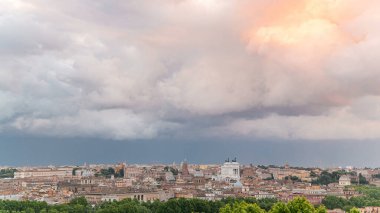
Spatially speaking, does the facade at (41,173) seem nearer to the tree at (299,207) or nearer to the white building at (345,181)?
the white building at (345,181)

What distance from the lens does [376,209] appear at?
65812mm

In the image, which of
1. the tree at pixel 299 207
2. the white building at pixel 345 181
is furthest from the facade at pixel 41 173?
the tree at pixel 299 207

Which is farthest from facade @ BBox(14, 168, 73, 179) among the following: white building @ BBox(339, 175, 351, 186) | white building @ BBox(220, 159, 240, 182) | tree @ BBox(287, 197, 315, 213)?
tree @ BBox(287, 197, 315, 213)

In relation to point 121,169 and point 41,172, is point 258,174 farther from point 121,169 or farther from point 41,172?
point 41,172

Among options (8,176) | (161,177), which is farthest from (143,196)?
(8,176)

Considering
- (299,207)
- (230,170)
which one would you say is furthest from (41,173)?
(299,207)

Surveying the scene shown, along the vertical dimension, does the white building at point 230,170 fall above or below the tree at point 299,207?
above

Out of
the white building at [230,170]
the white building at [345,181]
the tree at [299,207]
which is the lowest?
the tree at [299,207]

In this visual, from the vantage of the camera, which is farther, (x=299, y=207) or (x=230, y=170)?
(x=230, y=170)

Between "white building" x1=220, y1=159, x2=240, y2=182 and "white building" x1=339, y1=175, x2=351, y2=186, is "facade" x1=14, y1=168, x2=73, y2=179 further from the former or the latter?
"white building" x1=339, y1=175, x2=351, y2=186

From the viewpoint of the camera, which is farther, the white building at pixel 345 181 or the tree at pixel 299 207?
the white building at pixel 345 181

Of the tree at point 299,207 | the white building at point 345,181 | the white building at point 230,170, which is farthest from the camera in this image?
the white building at point 230,170

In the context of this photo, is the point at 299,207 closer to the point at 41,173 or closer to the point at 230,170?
the point at 230,170

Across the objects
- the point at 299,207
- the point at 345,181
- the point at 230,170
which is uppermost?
the point at 230,170
